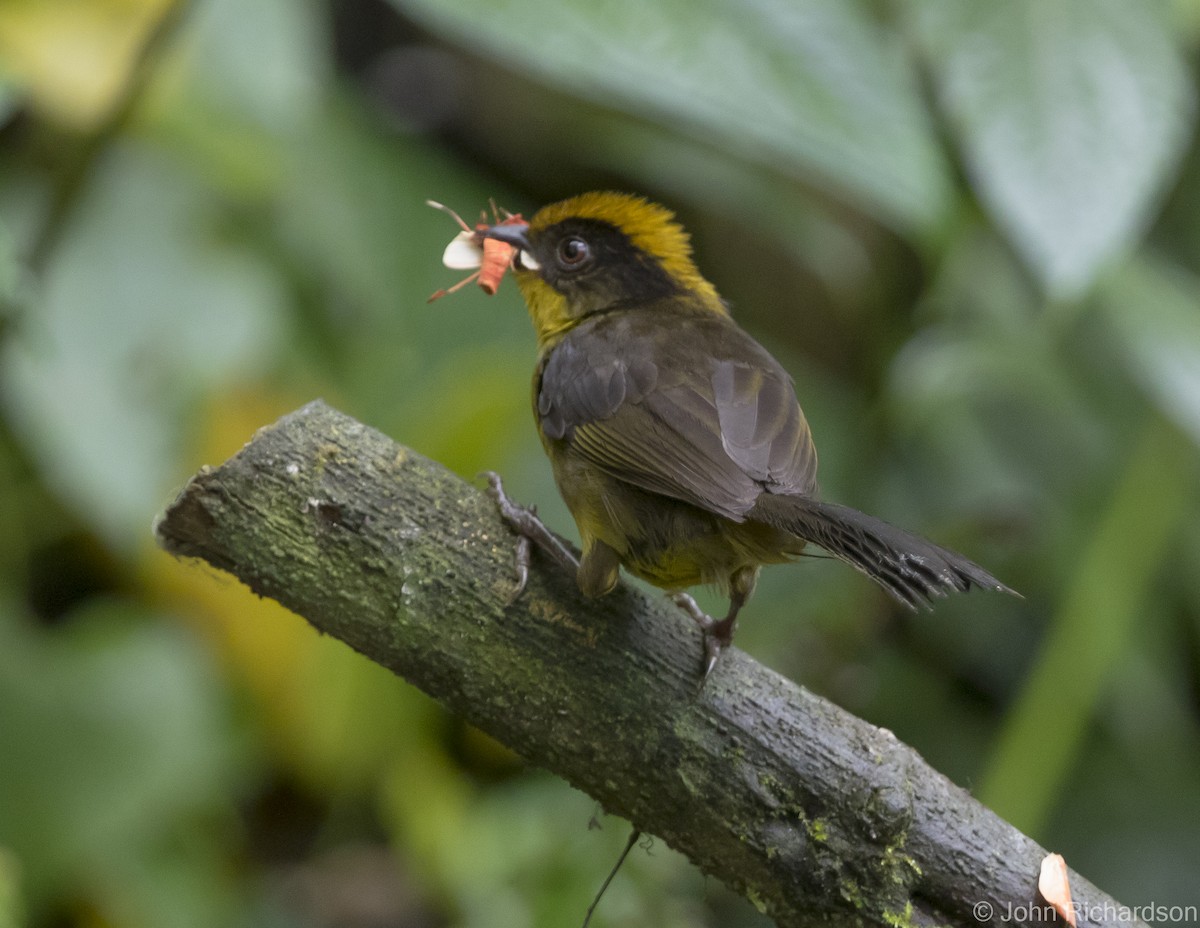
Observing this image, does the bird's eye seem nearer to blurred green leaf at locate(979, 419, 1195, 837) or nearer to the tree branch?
the tree branch

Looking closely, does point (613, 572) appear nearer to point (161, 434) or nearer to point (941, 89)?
point (941, 89)

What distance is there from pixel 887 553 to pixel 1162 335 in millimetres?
1771

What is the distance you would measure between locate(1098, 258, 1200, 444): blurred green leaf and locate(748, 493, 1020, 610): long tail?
1537mm

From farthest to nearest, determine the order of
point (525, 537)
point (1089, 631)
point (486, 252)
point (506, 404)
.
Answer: point (1089, 631) < point (506, 404) < point (486, 252) < point (525, 537)

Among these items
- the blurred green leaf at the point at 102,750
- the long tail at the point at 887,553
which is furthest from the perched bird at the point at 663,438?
the blurred green leaf at the point at 102,750

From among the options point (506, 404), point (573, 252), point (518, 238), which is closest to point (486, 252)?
point (518, 238)

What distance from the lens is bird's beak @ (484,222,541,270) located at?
117 inches

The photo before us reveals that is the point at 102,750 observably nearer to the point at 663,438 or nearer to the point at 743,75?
the point at 663,438

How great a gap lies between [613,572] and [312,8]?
16.1 feet

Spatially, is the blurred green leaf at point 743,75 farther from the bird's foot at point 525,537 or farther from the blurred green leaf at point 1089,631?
the blurred green leaf at point 1089,631

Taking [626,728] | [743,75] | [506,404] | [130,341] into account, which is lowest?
[130,341]

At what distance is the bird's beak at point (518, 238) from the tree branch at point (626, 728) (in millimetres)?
1008

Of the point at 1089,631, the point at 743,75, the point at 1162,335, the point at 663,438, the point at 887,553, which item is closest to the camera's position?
the point at 887,553

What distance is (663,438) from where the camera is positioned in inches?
94.2
